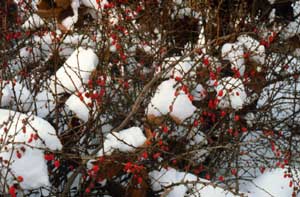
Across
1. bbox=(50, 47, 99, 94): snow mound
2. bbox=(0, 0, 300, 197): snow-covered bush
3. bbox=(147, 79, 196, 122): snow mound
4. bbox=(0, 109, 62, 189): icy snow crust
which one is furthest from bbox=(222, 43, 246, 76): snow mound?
bbox=(0, 109, 62, 189): icy snow crust

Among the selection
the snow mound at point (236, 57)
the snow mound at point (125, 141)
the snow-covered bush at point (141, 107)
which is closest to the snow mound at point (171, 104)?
the snow-covered bush at point (141, 107)

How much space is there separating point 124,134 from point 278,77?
2.20 meters

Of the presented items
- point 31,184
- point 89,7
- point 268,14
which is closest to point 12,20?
point 89,7

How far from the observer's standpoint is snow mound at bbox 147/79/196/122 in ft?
9.86

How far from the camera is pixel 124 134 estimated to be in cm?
286

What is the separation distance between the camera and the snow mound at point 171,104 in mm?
3006

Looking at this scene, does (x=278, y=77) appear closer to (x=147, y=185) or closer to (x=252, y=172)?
(x=252, y=172)

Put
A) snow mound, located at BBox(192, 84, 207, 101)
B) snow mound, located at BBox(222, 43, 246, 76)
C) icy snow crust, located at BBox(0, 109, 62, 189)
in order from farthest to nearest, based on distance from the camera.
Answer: snow mound, located at BBox(222, 43, 246, 76)
snow mound, located at BBox(192, 84, 207, 101)
icy snow crust, located at BBox(0, 109, 62, 189)

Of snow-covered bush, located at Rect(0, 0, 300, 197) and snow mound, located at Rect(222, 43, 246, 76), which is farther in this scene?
snow mound, located at Rect(222, 43, 246, 76)

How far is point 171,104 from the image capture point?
3027 mm

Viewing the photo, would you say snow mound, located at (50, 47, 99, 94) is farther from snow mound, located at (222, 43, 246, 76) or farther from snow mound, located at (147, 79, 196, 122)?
snow mound, located at (222, 43, 246, 76)

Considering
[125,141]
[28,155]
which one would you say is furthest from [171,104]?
[28,155]

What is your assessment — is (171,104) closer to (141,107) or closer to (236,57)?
(141,107)

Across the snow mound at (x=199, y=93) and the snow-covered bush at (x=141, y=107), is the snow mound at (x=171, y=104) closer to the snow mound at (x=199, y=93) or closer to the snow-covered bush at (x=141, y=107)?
the snow-covered bush at (x=141, y=107)
